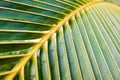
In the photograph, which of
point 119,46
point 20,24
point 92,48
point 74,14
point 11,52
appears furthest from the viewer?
point 74,14

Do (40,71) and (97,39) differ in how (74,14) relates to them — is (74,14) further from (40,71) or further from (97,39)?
(40,71)

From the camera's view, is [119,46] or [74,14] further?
[74,14]

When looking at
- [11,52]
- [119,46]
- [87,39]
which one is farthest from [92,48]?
[11,52]

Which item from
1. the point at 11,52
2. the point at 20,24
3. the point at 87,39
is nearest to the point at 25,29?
the point at 20,24

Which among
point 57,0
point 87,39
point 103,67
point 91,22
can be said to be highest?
point 57,0

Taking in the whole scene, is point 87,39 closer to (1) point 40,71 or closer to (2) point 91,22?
(2) point 91,22

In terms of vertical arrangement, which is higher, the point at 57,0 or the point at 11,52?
the point at 57,0

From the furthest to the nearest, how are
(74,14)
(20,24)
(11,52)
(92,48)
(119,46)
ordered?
(74,14) → (119,46) → (92,48) → (20,24) → (11,52)
